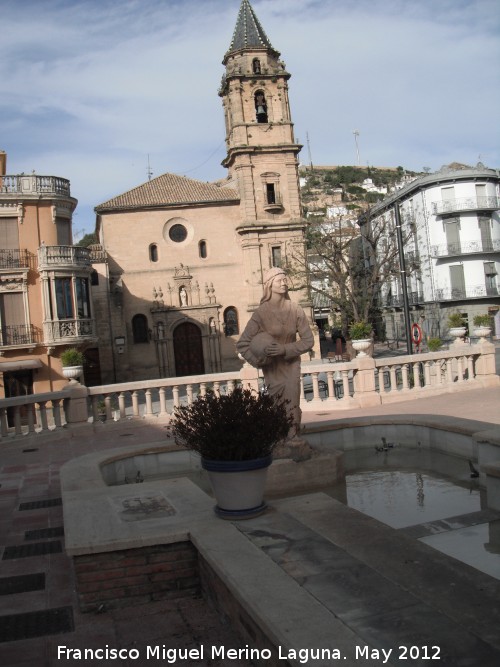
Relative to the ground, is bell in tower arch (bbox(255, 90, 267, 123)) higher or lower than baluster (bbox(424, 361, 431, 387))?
higher

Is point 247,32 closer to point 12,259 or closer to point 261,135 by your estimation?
point 261,135

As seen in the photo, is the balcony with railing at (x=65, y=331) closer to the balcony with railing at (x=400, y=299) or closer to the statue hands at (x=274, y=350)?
the statue hands at (x=274, y=350)

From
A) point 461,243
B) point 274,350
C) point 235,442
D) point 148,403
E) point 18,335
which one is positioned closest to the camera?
point 235,442

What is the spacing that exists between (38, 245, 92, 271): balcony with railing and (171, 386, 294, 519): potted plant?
29069 mm

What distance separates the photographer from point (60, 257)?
33.5m

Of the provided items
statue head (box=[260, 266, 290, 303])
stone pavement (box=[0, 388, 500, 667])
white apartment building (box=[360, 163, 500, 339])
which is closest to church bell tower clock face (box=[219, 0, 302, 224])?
white apartment building (box=[360, 163, 500, 339])

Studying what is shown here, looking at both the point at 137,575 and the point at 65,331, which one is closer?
the point at 137,575

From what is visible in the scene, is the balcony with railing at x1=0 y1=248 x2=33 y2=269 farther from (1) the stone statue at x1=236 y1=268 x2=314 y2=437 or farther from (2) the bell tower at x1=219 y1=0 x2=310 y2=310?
(1) the stone statue at x1=236 y1=268 x2=314 y2=437

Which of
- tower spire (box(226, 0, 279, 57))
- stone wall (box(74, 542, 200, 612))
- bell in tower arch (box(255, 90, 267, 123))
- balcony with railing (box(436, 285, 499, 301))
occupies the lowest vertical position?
stone wall (box(74, 542, 200, 612))

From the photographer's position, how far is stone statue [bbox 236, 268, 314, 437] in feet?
25.9

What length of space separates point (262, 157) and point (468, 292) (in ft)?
62.7

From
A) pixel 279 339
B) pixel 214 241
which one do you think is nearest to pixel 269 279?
pixel 279 339

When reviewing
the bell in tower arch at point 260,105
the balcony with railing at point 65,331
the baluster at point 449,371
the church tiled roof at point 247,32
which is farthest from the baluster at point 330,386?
the church tiled roof at point 247,32

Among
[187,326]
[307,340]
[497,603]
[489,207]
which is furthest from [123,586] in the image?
[489,207]
